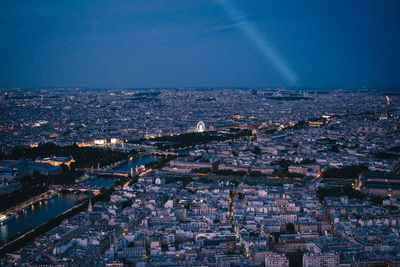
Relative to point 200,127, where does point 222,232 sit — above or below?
below

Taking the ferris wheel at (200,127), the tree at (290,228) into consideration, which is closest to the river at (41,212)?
the tree at (290,228)

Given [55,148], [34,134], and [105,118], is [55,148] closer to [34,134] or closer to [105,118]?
[34,134]

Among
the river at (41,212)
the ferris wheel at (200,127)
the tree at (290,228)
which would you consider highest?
the ferris wheel at (200,127)

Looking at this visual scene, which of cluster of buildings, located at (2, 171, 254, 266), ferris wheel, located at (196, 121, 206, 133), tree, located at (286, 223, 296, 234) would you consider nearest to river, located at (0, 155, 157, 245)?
cluster of buildings, located at (2, 171, 254, 266)

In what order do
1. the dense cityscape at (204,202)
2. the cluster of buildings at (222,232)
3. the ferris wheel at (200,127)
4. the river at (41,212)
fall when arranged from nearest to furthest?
1. the cluster of buildings at (222,232)
2. the dense cityscape at (204,202)
3. the river at (41,212)
4. the ferris wheel at (200,127)

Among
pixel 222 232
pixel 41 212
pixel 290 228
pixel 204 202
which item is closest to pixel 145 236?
pixel 222 232

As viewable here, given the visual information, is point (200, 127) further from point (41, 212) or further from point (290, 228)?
point (290, 228)

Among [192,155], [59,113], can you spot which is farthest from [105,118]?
[192,155]

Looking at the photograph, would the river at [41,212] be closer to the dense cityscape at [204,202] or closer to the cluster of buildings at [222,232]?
the dense cityscape at [204,202]
